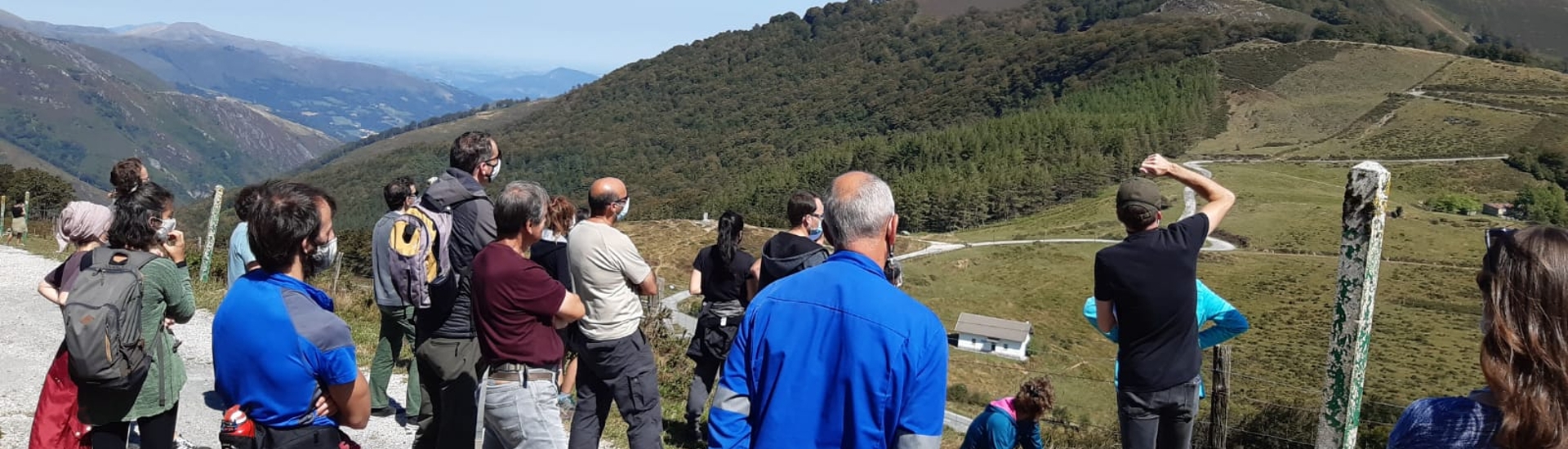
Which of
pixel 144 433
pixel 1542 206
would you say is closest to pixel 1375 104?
pixel 1542 206

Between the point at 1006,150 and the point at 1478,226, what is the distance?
53074 mm

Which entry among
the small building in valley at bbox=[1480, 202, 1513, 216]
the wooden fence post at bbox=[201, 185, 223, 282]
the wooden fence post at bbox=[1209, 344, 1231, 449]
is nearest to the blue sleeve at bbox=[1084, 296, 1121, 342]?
the wooden fence post at bbox=[1209, 344, 1231, 449]

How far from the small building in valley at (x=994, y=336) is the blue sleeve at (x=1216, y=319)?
39.6m

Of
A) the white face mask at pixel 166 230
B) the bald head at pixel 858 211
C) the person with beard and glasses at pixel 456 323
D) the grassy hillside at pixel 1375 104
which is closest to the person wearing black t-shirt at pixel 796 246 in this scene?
the person with beard and glasses at pixel 456 323

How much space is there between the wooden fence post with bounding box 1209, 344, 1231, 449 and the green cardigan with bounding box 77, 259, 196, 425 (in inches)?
222

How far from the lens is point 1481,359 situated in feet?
6.23

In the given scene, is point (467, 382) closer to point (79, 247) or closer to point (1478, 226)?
point (79, 247)

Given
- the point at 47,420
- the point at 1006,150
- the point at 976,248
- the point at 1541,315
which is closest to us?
the point at 1541,315

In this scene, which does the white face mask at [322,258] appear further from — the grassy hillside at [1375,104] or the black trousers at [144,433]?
the grassy hillside at [1375,104]

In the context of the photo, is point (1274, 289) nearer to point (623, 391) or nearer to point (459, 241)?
point (623, 391)

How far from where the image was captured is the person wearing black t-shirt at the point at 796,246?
201 inches

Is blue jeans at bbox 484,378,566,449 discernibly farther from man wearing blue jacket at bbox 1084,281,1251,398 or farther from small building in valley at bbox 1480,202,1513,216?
small building in valley at bbox 1480,202,1513,216

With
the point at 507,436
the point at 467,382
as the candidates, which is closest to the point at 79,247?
the point at 467,382

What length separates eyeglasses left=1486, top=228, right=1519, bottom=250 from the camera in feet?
6.43
